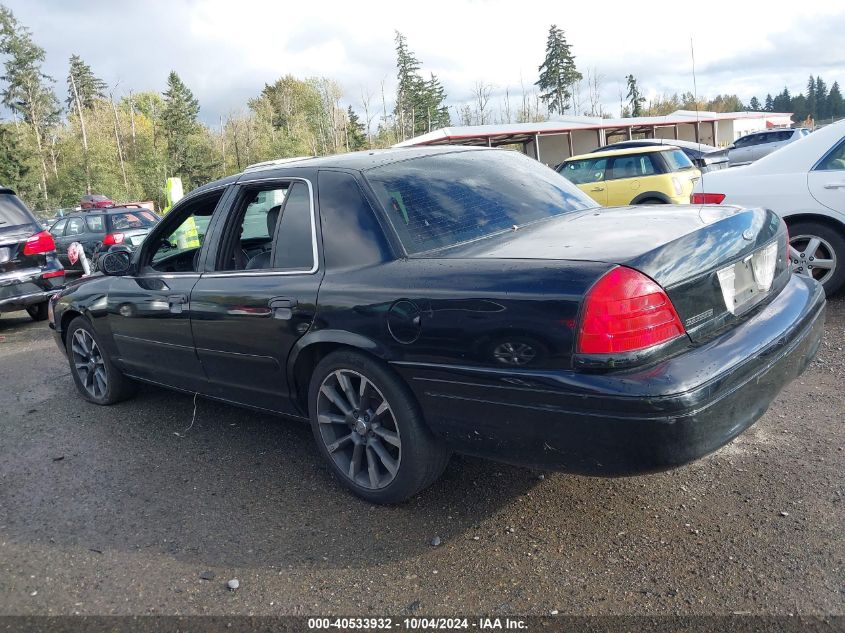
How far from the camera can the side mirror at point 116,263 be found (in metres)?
4.66

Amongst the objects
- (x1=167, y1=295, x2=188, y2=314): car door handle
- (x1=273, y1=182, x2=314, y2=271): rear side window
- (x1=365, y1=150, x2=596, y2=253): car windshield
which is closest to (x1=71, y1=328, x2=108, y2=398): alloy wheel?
(x1=167, y1=295, x2=188, y2=314): car door handle

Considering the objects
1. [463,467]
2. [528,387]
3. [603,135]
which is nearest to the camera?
[528,387]

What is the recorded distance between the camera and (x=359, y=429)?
10.8ft

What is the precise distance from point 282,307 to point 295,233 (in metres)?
0.40

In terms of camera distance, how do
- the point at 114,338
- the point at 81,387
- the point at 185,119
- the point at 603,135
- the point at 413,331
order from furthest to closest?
the point at 185,119 < the point at 603,135 < the point at 81,387 < the point at 114,338 < the point at 413,331

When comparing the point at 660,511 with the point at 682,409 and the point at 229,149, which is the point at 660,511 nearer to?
the point at 682,409

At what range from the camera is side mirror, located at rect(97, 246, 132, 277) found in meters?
4.66

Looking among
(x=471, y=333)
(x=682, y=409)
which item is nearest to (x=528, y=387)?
(x=471, y=333)

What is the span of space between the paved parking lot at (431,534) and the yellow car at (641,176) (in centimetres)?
822

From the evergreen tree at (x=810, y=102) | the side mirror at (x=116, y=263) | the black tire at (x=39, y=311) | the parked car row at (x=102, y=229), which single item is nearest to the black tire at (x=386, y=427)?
the side mirror at (x=116, y=263)

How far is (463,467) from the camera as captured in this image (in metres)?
3.73

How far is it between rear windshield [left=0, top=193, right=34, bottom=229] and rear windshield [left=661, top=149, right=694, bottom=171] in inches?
396

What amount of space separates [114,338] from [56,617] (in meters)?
2.51

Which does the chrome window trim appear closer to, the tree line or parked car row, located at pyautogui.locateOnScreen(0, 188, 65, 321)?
parked car row, located at pyautogui.locateOnScreen(0, 188, 65, 321)
